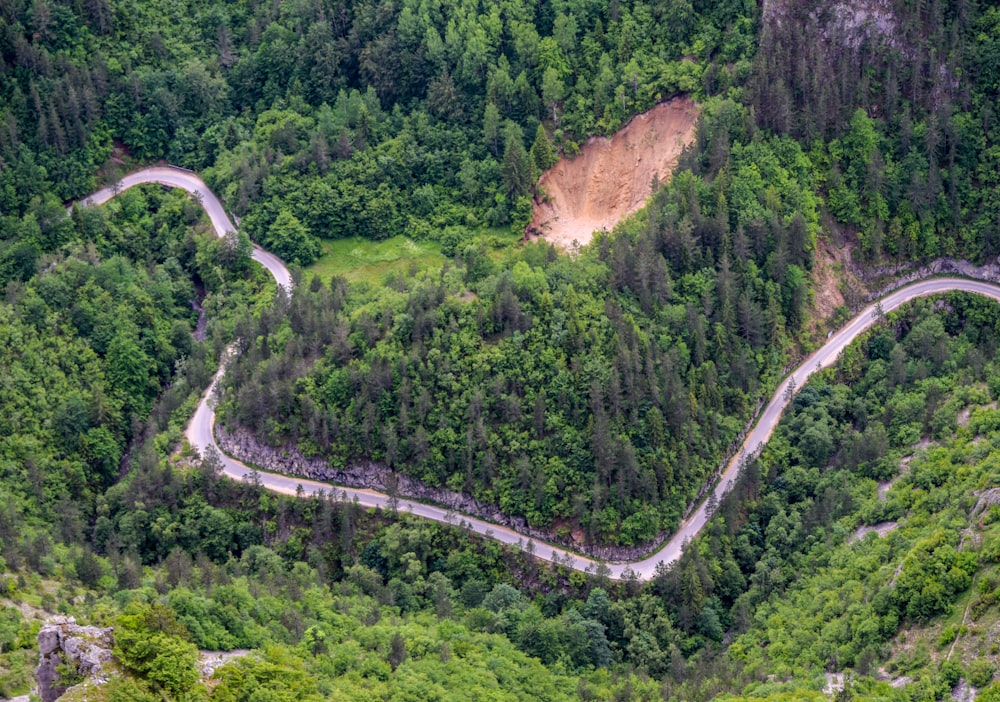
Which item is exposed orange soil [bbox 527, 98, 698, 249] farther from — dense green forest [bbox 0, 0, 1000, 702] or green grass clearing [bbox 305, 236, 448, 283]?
green grass clearing [bbox 305, 236, 448, 283]

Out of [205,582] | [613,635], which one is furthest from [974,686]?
[205,582]

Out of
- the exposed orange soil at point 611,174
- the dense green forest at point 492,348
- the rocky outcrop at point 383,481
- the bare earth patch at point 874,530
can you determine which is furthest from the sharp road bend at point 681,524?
the exposed orange soil at point 611,174

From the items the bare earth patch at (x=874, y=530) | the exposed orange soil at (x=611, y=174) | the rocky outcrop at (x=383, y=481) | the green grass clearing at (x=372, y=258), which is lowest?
the rocky outcrop at (x=383, y=481)

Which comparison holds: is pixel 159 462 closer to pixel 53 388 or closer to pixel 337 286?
pixel 53 388

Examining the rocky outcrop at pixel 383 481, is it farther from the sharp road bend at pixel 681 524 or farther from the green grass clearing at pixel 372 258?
the green grass clearing at pixel 372 258

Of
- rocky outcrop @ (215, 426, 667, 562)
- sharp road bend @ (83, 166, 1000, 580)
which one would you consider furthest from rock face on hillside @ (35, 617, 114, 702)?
rocky outcrop @ (215, 426, 667, 562)

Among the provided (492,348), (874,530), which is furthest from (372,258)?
(874,530)
